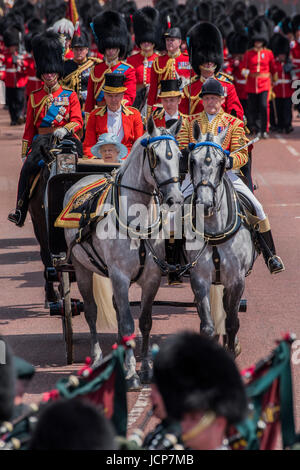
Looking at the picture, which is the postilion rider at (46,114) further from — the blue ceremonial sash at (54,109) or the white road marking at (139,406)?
the white road marking at (139,406)

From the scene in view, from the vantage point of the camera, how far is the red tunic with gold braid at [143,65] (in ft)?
49.5

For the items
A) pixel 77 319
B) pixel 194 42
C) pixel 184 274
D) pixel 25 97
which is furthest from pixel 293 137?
pixel 184 274

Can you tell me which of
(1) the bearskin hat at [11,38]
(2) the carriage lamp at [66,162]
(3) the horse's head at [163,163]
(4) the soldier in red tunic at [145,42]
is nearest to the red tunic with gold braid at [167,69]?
(4) the soldier in red tunic at [145,42]

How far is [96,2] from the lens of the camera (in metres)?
36.7

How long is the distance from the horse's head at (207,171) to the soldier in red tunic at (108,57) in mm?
3988

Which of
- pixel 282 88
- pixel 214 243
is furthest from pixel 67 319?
pixel 282 88

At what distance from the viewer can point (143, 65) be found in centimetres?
1513

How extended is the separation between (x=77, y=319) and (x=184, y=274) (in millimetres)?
2245

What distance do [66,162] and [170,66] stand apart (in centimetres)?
510

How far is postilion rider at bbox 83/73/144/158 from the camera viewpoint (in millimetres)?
9227

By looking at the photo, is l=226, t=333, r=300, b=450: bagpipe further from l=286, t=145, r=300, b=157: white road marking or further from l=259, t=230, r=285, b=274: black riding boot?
l=286, t=145, r=300, b=157: white road marking

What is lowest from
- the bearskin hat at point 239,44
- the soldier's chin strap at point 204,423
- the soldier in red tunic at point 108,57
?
the bearskin hat at point 239,44
